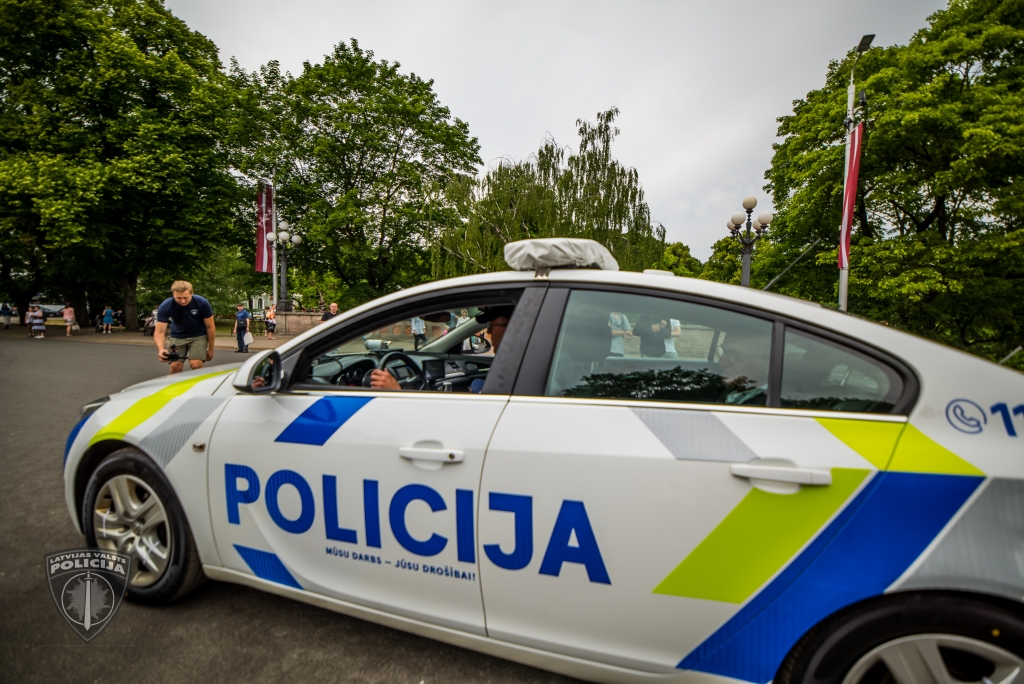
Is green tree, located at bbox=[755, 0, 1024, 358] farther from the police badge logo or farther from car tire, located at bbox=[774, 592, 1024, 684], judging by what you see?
the police badge logo

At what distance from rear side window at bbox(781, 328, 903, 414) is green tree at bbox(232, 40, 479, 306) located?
24.4 meters

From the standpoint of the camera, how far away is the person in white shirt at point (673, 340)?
1678mm

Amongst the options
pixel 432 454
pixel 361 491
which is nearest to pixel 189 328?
pixel 361 491

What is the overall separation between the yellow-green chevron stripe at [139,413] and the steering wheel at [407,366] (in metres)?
0.76

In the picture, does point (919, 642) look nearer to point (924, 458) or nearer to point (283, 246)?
point (924, 458)

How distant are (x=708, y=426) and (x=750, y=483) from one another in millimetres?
188

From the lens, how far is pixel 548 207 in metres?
22.8

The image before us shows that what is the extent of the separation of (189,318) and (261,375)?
17.6 ft

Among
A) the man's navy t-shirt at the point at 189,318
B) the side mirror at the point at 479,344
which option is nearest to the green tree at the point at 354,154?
the man's navy t-shirt at the point at 189,318

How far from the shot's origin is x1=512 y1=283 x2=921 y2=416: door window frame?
1.42 metres

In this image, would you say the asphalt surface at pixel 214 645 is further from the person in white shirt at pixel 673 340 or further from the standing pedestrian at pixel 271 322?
the standing pedestrian at pixel 271 322

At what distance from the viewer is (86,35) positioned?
867 inches

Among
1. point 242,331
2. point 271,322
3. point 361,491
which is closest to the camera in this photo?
point 361,491

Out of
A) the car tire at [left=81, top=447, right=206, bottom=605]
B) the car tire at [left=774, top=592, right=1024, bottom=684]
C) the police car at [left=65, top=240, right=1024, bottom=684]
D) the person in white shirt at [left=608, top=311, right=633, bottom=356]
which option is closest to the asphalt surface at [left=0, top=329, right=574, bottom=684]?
the car tire at [left=81, top=447, right=206, bottom=605]
